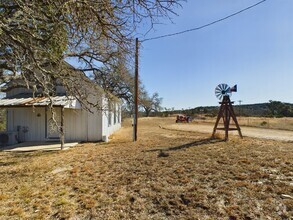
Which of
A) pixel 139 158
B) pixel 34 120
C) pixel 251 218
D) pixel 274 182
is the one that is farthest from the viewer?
pixel 34 120

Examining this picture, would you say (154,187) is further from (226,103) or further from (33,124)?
(33,124)

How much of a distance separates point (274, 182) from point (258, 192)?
654 millimetres

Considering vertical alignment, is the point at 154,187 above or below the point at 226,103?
below

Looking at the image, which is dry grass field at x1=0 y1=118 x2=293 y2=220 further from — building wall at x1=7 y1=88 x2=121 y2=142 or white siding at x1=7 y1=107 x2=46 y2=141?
white siding at x1=7 y1=107 x2=46 y2=141

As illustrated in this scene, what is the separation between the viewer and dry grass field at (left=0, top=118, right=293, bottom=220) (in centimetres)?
323

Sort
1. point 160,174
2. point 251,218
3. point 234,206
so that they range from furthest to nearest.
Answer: point 160,174 → point 234,206 → point 251,218

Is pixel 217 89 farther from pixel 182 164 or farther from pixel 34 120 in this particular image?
pixel 34 120

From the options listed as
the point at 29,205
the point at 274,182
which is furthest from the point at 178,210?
the point at 29,205

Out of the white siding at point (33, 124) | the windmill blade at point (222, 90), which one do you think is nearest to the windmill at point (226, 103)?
the windmill blade at point (222, 90)

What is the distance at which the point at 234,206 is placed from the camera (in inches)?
128

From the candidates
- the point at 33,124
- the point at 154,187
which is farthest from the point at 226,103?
the point at 33,124

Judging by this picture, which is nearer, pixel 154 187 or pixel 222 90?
pixel 154 187

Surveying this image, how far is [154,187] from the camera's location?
4191 mm

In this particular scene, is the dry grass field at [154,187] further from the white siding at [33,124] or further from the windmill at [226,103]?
the white siding at [33,124]
